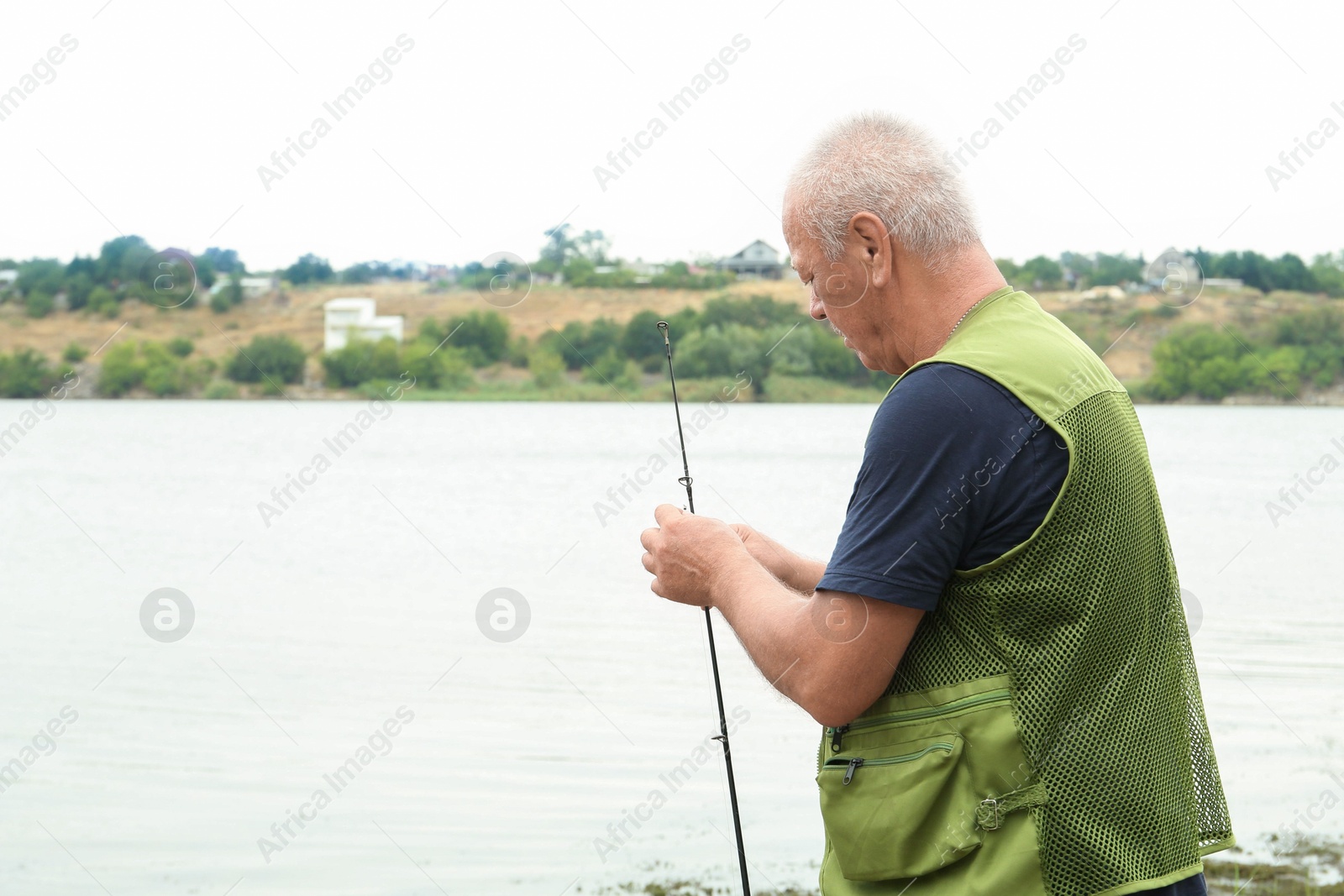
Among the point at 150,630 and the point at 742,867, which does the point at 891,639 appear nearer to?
the point at 742,867

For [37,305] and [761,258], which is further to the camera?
[37,305]

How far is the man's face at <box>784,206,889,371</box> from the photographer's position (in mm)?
1809

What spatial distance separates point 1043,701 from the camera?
160cm

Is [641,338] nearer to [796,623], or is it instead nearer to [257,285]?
[257,285]

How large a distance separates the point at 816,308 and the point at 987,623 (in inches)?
23.3

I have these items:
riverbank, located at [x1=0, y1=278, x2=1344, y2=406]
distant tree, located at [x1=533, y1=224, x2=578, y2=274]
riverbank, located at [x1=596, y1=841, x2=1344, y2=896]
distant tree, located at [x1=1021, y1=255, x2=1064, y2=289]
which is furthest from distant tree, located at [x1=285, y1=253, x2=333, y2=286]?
riverbank, located at [x1=596, y1=841, x2=1344, y2=896]

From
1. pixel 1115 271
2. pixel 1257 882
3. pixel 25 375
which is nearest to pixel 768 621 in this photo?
pixel 1257 882

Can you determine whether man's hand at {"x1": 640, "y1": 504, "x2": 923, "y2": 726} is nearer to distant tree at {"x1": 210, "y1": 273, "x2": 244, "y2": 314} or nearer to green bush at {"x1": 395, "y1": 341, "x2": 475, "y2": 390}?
green bush at {"x1": 395, "y1": 341, "x2": 475, "y2": 390}

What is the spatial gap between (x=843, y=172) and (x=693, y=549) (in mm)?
615

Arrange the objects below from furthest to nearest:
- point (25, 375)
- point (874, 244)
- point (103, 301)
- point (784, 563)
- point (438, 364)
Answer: point (25, 375) → point (438, 364) → point (103, 301) → point (784, 563) → point (874, 244)

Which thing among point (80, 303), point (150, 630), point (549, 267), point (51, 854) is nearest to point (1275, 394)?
point (549, 267)

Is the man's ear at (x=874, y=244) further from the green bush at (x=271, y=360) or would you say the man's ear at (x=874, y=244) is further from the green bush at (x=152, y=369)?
the green bush at (x=152, y=369)

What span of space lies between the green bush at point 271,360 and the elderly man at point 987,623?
70.0 metres

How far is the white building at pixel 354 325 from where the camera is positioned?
67.4 m
